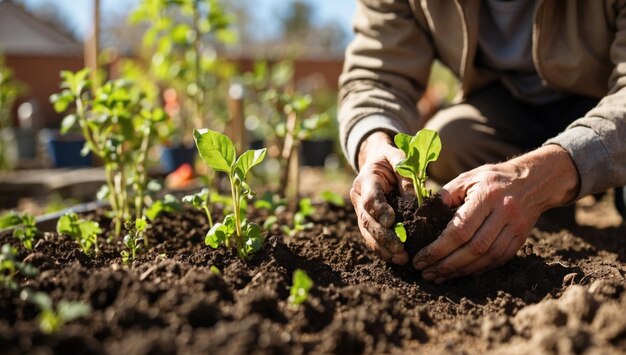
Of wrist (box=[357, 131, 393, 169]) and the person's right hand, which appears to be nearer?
the person's right hand

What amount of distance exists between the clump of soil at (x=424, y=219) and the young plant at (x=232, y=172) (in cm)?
42

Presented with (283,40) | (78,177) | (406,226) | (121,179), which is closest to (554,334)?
(406,226)

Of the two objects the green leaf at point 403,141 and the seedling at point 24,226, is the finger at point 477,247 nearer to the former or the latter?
the green leaf at point 403,141

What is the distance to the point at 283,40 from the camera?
1462 inches

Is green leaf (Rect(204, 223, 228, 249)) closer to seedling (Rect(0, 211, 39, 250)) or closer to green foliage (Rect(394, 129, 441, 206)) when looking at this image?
green foliage (Rect(394, 129, 441, 206))

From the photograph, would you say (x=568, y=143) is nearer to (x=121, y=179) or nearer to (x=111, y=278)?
(x=111, y=278)

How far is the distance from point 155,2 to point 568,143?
2.16m

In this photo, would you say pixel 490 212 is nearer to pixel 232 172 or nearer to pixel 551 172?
pixel 551 172

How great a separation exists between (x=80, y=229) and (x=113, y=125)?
570mm

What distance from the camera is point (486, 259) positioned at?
1756mm

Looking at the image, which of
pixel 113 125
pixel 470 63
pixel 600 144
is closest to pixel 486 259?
pixel 600 144

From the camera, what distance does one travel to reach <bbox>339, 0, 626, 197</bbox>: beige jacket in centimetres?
194

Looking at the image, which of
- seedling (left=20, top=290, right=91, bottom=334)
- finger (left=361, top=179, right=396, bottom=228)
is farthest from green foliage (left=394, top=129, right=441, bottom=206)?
seedling (left=20, top=290, right=91, bottom=334)

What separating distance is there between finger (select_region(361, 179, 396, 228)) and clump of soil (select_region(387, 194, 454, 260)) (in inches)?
2.1
